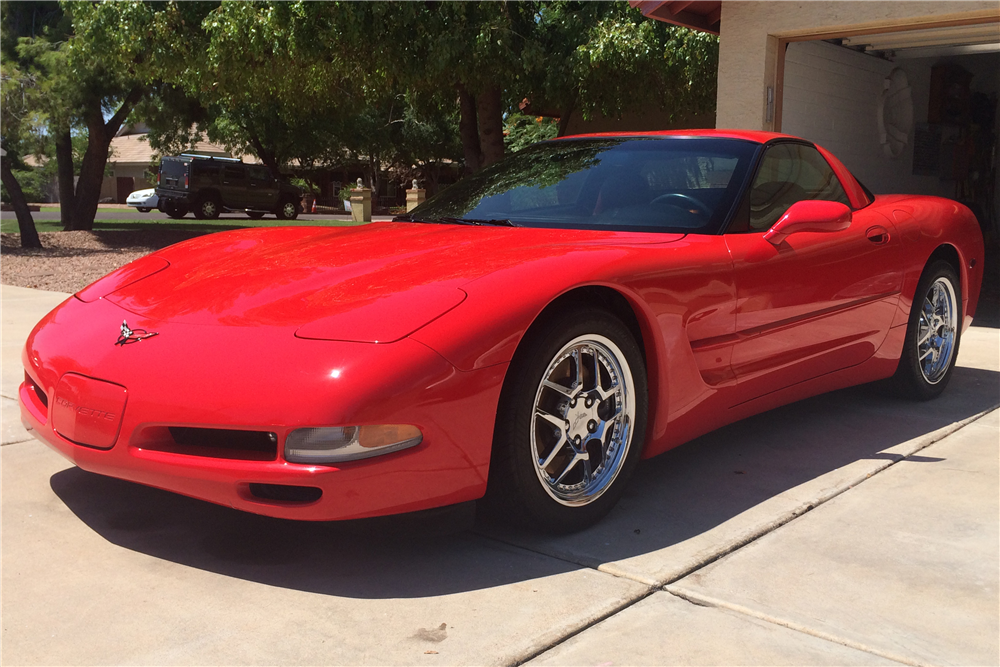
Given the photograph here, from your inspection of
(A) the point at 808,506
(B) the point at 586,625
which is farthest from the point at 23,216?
(B) the point at 586,625

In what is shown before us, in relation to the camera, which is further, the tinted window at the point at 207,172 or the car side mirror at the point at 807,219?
the tinted window at the point at 207,172

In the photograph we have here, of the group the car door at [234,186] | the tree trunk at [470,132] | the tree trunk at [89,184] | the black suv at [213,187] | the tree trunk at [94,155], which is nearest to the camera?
the tree trunk at [470,132]

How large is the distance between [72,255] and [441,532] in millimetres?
13265

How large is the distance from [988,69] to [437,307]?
12.6 m

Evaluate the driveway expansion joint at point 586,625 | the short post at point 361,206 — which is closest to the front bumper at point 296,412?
the driveway expansion joint at point 586,625

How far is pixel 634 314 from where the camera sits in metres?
3.14

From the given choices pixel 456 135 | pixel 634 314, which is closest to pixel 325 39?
pixel 634 314

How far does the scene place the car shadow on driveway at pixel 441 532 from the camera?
2643 mm

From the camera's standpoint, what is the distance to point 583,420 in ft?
9.72

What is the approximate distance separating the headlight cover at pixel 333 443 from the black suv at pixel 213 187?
28041mm

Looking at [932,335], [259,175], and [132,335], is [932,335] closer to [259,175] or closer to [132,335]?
[132,335]

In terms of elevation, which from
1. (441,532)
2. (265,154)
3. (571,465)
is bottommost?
(441,532)

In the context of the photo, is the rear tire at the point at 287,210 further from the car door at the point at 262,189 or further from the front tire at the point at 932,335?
the front tire at the point at 932,335

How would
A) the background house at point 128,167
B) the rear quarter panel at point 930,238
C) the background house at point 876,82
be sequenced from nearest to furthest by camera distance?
the rear quarter panel at point 930,238 < the background house at point 876,82 < the background house at point 128,167
